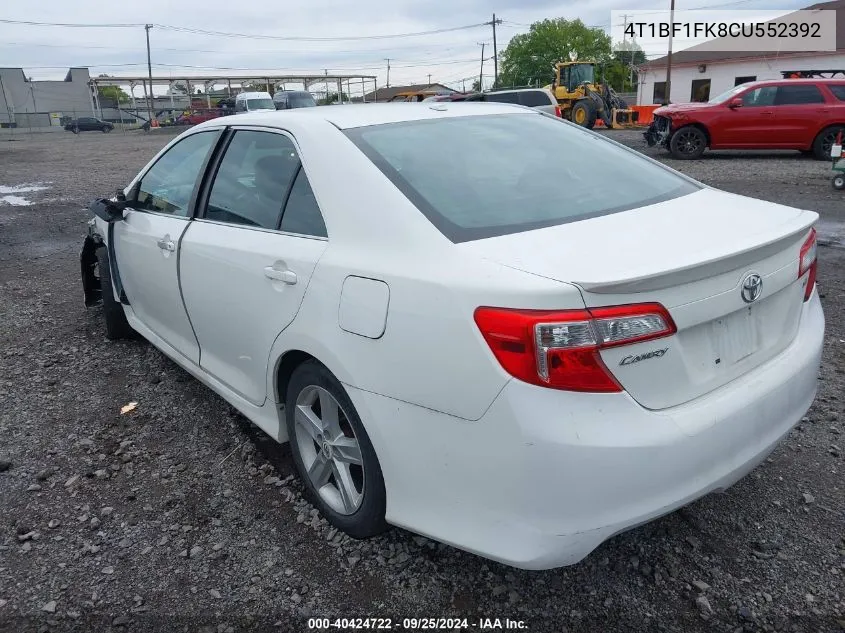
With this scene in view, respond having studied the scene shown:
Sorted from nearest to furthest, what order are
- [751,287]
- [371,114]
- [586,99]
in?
[751,287], [371,114], [586,99]

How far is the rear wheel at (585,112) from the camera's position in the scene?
25.5 metres

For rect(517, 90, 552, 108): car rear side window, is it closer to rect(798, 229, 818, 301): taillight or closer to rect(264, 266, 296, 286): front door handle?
rect(798, 229, 818, 301): taillight

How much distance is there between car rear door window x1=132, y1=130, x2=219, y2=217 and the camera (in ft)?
11.4

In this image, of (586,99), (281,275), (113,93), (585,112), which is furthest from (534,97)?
(113,93)

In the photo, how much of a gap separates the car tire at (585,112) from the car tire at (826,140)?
11.6m

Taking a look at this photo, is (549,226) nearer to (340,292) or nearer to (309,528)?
(340,292)

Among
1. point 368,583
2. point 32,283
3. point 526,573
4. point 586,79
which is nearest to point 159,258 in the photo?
point 368,583

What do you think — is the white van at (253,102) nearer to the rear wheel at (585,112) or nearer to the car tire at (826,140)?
the rear wheel at (585,112)

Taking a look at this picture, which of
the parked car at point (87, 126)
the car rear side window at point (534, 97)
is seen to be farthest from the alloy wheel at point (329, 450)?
the parked car at point (87, 126)

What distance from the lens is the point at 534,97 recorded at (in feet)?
72.4

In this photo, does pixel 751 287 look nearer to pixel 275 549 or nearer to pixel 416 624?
pixel 416 624

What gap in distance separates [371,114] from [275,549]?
1.82m

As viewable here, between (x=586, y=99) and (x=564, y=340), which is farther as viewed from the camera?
(x=586, y=99)

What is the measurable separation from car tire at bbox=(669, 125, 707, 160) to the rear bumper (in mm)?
14804
